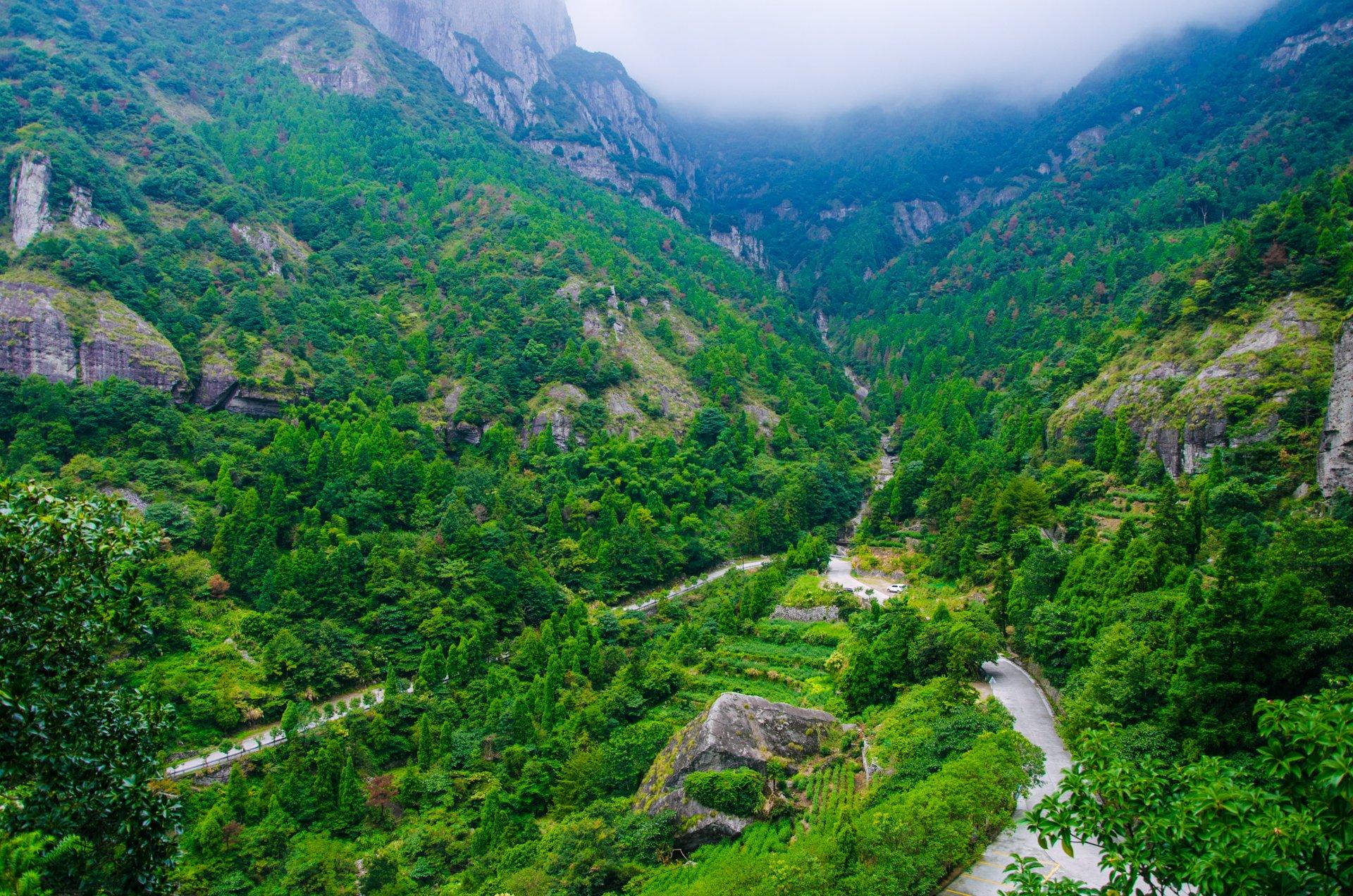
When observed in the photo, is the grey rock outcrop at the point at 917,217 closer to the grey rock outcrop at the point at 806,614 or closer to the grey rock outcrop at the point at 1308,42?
the grey rock outcrop at the point at 1308,42

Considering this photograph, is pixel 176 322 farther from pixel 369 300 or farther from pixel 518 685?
pixel 518 685

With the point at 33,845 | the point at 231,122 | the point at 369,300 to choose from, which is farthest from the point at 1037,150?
the point at 33,845

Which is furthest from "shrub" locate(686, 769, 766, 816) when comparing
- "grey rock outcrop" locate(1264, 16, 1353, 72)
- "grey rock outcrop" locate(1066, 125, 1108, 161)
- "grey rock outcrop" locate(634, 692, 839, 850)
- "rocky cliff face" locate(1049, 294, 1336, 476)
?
"grey rock outcrop" locate(1066, 125, 1108, 161)

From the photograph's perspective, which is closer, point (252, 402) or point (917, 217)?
point (252, 402)

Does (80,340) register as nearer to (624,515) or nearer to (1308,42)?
(624,515)

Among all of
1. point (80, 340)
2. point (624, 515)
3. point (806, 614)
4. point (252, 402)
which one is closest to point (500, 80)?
point (252, 402)

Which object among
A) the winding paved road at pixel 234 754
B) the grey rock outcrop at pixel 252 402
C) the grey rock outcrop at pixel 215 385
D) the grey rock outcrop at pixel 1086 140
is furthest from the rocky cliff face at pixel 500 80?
the winding paved road at pixel 234 754
